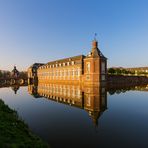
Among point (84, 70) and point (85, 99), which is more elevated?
point (84, 70)

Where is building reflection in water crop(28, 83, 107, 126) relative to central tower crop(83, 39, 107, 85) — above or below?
below

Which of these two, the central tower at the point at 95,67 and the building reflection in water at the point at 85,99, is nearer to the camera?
the building reflection in water at the point at 85,99

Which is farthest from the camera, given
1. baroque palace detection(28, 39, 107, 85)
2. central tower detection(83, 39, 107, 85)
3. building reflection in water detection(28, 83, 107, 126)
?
baroque palace detection(28, 39, 107, 85)

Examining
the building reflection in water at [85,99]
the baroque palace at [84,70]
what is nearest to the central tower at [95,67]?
the baroque palace at [84,70]

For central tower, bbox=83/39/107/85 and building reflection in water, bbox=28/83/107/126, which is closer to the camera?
building reflection in water, bbox=28/83/107/126

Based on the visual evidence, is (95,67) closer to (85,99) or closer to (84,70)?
(84,70)

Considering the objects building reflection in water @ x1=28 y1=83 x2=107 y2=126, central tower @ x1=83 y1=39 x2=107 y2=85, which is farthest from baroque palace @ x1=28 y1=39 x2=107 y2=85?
building reflection in water @ x1=28 y1=83 x2=107 y2=126

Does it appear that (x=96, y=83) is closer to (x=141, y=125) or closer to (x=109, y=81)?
Answer: (x=109, y=81)

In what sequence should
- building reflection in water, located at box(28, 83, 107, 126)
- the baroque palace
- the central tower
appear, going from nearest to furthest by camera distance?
building reflection in water, located at box(28, 83, 107, 126), the central tower, the baroque palace

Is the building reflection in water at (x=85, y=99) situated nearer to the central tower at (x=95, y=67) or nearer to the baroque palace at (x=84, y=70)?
the central tower at (x=95, y=67)

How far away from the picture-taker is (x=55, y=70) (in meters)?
78.3

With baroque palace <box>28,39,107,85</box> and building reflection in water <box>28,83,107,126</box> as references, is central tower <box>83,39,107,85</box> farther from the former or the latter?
building reflection in water <box>28,83,107,126</box>

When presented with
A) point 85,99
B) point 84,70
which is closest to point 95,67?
point 84,70

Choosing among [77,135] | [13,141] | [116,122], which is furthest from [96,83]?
[13,141]
